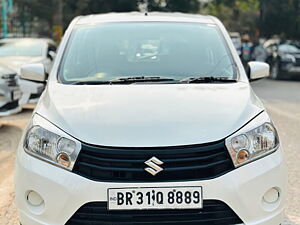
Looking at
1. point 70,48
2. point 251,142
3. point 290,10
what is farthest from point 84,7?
point 251,142

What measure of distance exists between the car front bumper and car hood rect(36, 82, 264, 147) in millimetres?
237

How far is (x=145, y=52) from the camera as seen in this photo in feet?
13.5

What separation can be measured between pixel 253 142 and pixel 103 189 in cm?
93

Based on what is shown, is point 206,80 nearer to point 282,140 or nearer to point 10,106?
point 282,140

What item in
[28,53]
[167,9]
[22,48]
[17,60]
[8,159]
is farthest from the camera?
[167,9]

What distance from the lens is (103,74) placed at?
385 centimetres

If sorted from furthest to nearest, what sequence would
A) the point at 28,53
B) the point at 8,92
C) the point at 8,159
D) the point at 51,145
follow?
the point at 28,53 → the point at 8,92 → the point at 8,159 → the point at 51,145

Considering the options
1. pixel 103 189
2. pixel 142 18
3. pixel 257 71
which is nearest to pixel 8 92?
pixel 142 18

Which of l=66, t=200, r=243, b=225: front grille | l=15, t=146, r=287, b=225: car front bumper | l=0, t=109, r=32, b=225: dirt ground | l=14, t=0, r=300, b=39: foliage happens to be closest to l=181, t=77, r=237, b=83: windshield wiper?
l=15, t=146, r=287, b=225: car front bumper

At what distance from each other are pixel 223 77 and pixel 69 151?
1.47 metres

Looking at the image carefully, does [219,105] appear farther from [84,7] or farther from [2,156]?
[84,7]

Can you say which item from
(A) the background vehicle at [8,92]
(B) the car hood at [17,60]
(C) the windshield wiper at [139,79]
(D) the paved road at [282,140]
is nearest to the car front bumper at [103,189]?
(C) the windshield wiper at [139,79]

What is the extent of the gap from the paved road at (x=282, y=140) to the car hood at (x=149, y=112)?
125cm

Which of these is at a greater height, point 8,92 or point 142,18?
point 142,18
